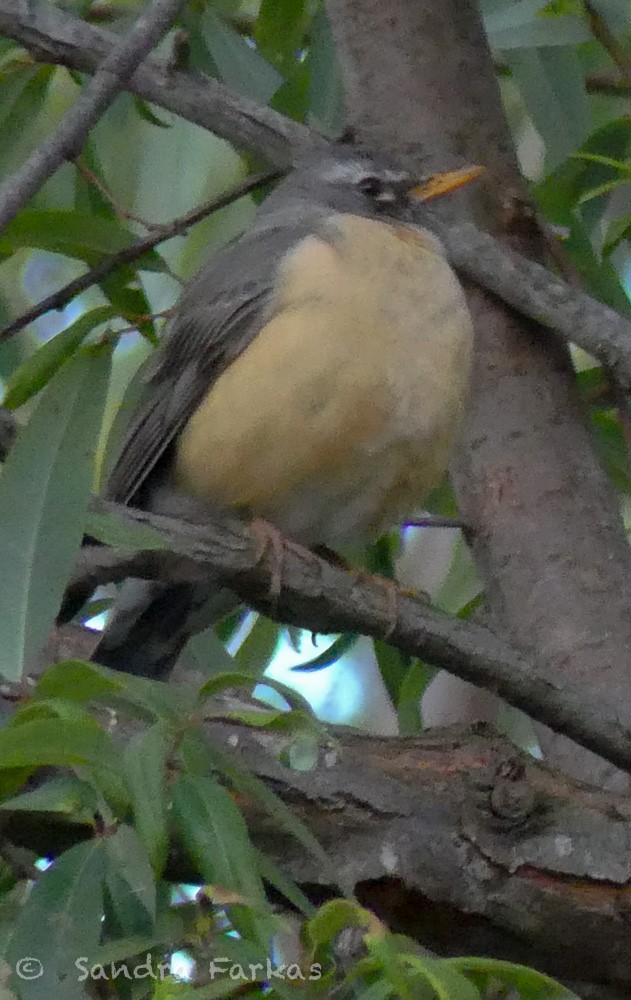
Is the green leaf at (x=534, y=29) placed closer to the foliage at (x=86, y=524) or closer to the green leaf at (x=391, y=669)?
the foliage at (x=86, y=524)

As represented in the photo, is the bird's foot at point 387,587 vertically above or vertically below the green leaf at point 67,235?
below

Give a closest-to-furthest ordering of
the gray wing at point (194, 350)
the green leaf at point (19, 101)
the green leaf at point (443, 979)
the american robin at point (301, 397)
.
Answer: the green leaf at point (443, 979) < the american robin at point (301, 397) < the gray wing at point (194, 350) < the green leaf at point (19, 101)

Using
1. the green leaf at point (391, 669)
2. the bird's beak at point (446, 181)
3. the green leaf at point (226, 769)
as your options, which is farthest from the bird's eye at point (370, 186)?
the green leaf at point (226, 769)

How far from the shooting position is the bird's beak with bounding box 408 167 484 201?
3.08m

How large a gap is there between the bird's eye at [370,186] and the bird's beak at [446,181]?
0.93 feet

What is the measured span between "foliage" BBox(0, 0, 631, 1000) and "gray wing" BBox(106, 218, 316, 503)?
126 millimetres

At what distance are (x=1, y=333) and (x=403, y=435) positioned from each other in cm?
72

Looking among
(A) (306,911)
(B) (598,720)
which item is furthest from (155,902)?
(B) (598,720)

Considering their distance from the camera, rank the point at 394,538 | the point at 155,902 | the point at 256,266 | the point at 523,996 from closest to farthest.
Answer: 1. the point at 523,996
2. the point at 155,902
3. the point at 256,266
4. the point at 394,538

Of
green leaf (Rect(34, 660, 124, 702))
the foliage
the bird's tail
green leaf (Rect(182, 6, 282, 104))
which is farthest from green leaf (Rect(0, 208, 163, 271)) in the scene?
green leaf (Rect(34, 660, 124, 702))

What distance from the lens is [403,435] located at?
2809 millimetres

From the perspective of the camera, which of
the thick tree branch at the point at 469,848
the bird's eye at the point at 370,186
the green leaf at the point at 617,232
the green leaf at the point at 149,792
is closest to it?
the green leaf at the point at 149,792

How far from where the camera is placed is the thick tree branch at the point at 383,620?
2025mm

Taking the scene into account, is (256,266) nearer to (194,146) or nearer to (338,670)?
(194,146)
